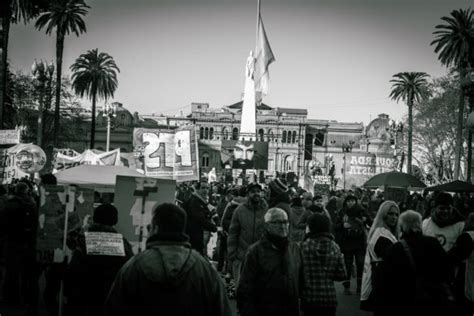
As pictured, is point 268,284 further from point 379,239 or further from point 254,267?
point 379,239

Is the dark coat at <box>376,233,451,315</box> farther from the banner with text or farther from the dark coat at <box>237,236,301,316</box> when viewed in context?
the banner with text

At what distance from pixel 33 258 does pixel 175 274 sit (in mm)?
5896

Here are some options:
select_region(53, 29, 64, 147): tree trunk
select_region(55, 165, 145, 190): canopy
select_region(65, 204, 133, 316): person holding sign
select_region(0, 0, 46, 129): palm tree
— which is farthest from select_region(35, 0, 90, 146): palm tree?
select_region(65, 204, 133, 316): person holding sign

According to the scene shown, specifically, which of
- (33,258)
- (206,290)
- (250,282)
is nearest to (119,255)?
(250,282)

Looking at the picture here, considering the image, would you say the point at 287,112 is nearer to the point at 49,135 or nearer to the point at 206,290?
the point at 49,135

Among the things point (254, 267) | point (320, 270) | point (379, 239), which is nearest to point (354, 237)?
point (379, 239)

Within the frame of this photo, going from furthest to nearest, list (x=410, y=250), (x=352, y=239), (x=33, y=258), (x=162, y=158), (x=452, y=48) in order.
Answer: (x=452, y=48) < (x=162, y=158) < (x=352, y=239) < (x=33, y=258) < (x=410, y=250)

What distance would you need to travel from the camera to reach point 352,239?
12.6m

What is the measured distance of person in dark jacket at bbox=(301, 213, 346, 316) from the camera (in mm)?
6410

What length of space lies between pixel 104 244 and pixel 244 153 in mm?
36320

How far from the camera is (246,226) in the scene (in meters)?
9.55

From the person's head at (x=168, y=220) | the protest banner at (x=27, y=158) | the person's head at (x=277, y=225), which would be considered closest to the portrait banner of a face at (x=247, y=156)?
the protest banner at (x=27, y=158)

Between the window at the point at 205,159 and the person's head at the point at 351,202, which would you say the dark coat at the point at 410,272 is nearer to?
the person's head at the point at 351,202

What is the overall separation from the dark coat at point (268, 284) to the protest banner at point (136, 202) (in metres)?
2.10
